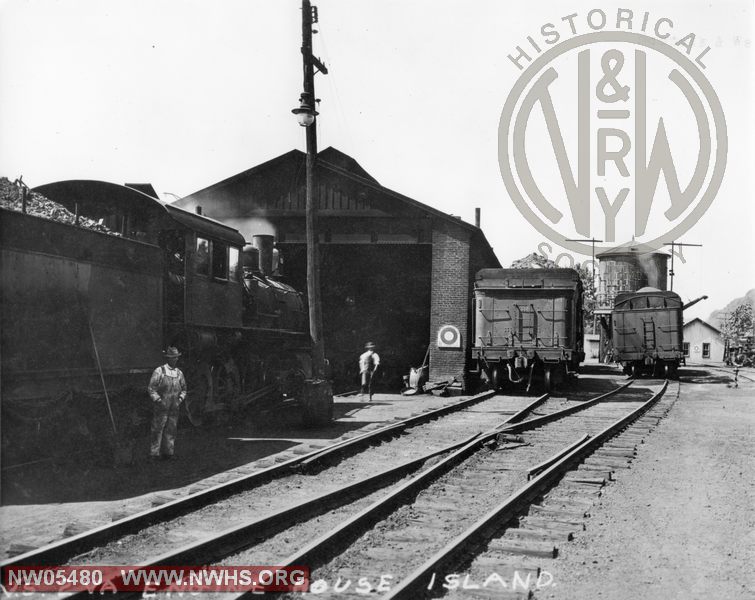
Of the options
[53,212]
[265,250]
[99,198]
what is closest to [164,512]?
[99,198]

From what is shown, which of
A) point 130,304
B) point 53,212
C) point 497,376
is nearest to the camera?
point 130,304

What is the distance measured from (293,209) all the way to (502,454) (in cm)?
1235

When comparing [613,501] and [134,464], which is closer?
[613,501]

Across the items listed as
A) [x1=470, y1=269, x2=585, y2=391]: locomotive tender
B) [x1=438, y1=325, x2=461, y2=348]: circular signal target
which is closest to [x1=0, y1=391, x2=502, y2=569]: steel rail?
[x1=470, y1=269, x2=585, y2=391]: locomotive tender

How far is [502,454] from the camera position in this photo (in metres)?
9.91

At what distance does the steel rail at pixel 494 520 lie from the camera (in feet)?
14.4

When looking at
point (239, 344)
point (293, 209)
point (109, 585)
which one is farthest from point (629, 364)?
point (109, 585)

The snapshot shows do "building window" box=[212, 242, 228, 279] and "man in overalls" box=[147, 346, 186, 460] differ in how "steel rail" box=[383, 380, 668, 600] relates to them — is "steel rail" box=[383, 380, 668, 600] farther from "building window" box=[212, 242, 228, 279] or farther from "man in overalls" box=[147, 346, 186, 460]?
"building window" box=[212, 242, 228, 279]

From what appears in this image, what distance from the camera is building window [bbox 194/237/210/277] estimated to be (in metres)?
11.2

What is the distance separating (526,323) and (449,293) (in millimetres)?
2480

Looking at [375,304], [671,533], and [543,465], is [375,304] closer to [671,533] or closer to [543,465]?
[543,465]

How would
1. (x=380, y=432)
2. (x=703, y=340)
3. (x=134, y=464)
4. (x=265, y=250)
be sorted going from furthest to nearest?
(x=703, y=340) → (x=265, y=250) → (x=380, y=432) → (x=134, y=464)

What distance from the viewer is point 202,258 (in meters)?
11.4

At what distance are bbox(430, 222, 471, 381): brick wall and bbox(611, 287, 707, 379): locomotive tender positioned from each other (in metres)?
10.2
